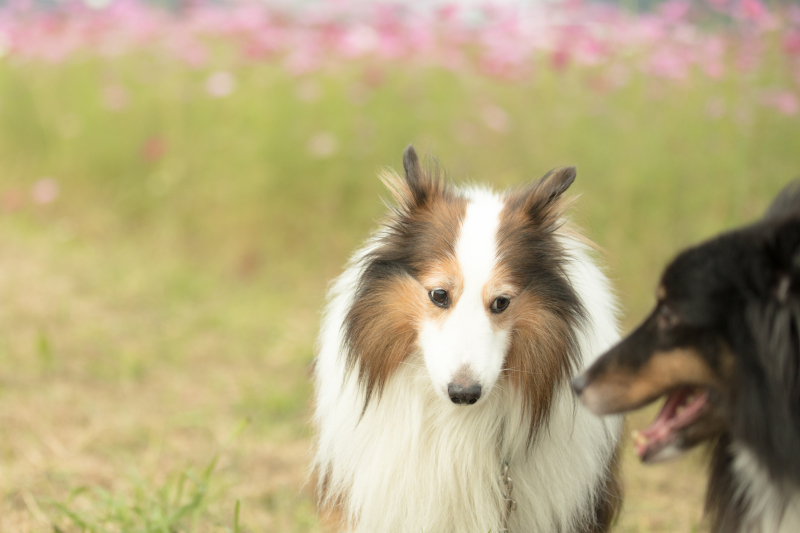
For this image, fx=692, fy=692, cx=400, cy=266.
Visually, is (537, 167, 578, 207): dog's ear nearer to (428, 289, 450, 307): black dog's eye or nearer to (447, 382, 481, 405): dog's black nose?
(428, 289, 450, 307): black dog's eye

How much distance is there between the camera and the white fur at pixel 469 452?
7.96 feet

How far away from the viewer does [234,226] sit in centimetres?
636

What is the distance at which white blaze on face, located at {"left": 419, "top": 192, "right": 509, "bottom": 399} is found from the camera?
215cm

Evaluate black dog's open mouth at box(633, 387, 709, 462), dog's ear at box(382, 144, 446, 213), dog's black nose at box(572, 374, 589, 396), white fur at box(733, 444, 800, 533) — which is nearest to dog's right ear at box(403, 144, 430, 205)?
dog's ear at box(382, 144, 446, 213)

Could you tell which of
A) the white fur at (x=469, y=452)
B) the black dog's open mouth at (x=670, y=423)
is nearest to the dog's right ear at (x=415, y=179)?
the white fur at (x=469, y=452)

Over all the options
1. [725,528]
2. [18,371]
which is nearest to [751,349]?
[725,528]

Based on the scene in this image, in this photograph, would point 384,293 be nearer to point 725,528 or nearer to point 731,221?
point 725,528

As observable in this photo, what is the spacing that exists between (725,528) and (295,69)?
5238mm

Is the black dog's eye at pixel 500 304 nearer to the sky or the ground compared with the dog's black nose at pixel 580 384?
nearer to the sky

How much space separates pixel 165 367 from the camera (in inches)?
185

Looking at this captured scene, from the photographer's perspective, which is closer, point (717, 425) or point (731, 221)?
point (717, 425)

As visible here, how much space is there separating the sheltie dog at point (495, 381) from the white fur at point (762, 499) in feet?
1.96

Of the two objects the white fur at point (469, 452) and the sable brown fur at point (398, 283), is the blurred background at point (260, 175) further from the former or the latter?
the sable brown fur at point (398, 283)

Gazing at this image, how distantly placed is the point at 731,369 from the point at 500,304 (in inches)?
30.1
